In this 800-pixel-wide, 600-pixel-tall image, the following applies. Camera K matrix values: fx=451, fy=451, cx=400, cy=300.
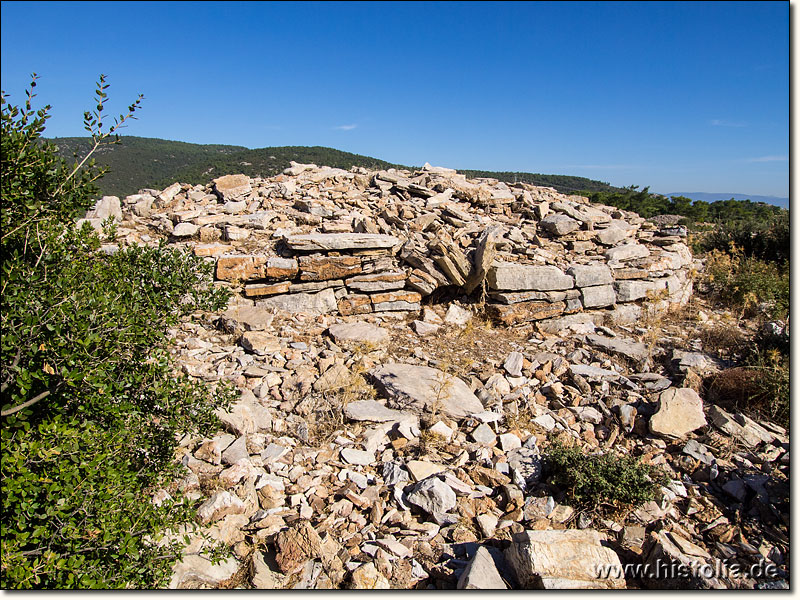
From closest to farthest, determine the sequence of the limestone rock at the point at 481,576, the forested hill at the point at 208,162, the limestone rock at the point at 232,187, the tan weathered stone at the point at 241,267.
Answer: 1. the limestone rock at the point at 481,576
2. the tan weathered stone at the point at 241,267
3. the limestone rock at the point at 232,187
4. the forested hill at the point at 208,162

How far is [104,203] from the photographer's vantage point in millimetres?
9227

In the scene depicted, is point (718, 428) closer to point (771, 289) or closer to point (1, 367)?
point (771, 289)

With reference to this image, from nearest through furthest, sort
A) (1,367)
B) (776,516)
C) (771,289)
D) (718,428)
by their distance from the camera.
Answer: (1,367), (776,516), (718,428), (771,289)

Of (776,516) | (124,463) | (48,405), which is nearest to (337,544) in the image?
(124,463)

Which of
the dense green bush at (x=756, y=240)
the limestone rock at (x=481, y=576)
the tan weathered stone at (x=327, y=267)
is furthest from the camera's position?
the dense green bush at (x=756, y=240)

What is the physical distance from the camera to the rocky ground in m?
3.22

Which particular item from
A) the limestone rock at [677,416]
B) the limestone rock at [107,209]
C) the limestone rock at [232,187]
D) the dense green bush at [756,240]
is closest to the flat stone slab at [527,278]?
the limestone rock at [677,416]

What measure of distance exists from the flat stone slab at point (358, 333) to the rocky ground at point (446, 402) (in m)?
0.04

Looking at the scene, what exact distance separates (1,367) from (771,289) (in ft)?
35.7

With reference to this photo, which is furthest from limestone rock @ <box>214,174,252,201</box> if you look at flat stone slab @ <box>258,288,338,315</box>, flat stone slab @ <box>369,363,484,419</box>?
flat stone slab @ <box>369,363,484,419</box>

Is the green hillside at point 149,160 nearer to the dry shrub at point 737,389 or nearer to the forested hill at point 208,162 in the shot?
the forested hill at point 208,162

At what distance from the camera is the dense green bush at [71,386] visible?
2.10 meters

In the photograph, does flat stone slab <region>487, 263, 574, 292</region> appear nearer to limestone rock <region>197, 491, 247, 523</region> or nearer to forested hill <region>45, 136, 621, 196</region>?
limestone rock <region>197, 491, 247, 523</region>

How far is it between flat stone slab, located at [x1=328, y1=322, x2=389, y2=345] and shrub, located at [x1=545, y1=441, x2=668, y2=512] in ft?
9.98
